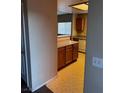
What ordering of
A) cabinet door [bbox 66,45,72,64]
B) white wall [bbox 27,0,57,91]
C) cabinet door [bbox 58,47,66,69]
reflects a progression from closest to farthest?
1. white wall [bbox 27,0,57,91]
2. cabinet door [bbox 58,47,66,69]
3. cabinet door [bbox 66,45,72,64]

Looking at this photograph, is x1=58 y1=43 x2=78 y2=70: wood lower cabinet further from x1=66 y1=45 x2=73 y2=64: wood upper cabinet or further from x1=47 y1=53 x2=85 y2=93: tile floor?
x1=47 y1=53 x2=85 y2=93: tile floor

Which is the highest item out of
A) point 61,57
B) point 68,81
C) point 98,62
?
point 98,62

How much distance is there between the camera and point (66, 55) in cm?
564

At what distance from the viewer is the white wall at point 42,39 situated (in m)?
3.08

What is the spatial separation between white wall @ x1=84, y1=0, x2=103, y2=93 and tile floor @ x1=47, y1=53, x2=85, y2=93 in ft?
5.98

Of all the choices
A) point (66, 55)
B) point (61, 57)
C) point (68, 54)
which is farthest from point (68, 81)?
point (68, 54)

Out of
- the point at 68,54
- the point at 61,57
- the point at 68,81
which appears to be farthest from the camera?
the point at 68,54

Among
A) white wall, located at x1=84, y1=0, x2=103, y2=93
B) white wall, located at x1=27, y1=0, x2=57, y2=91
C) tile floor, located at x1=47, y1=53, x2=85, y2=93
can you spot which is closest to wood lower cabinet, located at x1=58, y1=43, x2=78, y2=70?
tile floor, located at x1=47, y1=53, x2=85, y2=93

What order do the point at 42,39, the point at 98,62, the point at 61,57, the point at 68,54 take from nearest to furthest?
the point at 98,62 → the point at 42,39 → the point at 61,57 → the point at 68,54

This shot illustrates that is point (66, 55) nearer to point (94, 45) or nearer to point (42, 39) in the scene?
point (42, 39)

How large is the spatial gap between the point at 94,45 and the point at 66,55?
151 inches

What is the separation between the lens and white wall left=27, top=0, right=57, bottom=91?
308 cm

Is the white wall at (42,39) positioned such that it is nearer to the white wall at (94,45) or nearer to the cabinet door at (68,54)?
the white wall at (94,45)
